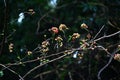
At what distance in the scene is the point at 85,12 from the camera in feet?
14.3

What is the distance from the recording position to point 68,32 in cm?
384

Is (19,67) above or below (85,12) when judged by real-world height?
below

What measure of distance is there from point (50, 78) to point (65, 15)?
4.35 ft

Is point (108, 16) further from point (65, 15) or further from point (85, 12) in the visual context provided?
point (65, 15)

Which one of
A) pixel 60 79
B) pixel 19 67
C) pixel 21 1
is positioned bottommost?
pixel 60 79

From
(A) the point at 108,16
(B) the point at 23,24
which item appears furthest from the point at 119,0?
(B) the point at 23,24

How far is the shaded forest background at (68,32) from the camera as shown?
10.1ft

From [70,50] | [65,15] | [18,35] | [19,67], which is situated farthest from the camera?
[65,15]

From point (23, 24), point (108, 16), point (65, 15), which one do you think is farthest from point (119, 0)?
point (23, 24)

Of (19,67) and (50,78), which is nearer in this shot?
(19,67)

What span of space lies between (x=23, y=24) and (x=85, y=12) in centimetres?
71

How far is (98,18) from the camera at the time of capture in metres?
3.82

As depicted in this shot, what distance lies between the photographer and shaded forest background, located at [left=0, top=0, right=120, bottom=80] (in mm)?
3087

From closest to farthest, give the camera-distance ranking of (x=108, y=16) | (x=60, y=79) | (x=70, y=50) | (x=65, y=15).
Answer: (x=70, y=50), (x=60, y=79), (x=108, y=16), (x=65, y=15)
